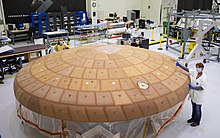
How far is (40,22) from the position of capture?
12.4 metres

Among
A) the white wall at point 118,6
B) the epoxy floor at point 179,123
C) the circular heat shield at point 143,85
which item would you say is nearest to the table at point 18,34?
the white wall at point 118,6

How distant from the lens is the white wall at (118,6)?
1570cm

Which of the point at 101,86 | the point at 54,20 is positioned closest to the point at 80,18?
the point at 54,20

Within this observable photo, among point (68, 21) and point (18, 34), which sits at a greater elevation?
point (68, 21)

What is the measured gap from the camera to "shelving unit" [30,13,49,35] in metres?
12.2

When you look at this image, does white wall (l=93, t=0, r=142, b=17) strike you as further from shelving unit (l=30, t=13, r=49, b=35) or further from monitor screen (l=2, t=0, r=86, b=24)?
shelving unit (l=30, t=13, r=49, b=35)

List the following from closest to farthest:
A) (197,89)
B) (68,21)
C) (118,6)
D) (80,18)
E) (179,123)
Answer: (197,89), (179,123), (68,21), (80,18), (118,6)

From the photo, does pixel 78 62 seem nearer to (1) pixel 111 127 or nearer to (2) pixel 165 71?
(1) pixel 111 127

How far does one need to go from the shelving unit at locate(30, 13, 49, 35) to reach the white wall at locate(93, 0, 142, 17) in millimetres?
4601

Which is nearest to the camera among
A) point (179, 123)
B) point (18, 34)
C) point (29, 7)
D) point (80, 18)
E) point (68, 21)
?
point (179, 123)

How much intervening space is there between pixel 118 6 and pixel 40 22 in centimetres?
687

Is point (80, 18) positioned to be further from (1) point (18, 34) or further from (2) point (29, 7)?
(1) point (18, 34)

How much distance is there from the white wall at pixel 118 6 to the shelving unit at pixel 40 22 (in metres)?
4.60

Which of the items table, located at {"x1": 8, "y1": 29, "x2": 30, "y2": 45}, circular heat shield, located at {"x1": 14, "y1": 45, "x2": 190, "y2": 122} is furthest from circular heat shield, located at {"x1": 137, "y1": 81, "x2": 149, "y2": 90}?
table, located at {"x1": 8, "y1": 29, "x2": 30, "y2": 45}
